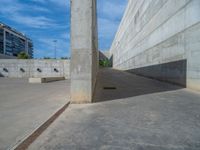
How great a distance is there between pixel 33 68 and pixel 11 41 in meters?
90.9

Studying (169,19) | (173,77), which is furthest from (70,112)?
(169,19)

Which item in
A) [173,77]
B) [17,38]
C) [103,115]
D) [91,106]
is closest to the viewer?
[103,115]

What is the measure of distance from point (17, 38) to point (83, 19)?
114 m

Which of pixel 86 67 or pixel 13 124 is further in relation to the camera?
pixel 86 67

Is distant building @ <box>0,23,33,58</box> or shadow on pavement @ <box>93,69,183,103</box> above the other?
distant building @ <box>0,23,33,58</box>

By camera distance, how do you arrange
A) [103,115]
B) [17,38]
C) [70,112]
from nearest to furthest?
[103,115] → [70,112] → [17,38]

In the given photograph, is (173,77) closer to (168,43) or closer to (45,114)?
(168,43)

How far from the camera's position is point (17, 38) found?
11206cm

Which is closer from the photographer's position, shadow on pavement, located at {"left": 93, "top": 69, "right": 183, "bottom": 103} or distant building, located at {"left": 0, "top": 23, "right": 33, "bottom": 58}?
shadow on pavement, located at {"left": 93, "top": 69, "right": 183, "bottom": 103}

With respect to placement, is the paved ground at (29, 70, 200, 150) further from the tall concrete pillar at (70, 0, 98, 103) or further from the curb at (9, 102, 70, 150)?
the tall concrete pillar at (70, 0, 98, 103)

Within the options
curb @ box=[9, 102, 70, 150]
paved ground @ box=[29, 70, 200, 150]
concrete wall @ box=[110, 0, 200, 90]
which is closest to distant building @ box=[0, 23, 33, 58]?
concrete wall @ box=[110, 0, 200, 90]

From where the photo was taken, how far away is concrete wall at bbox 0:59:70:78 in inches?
849

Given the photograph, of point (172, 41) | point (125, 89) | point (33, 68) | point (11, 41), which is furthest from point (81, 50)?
point (11, 41)

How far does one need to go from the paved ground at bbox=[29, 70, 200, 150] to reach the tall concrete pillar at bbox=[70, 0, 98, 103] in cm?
58
